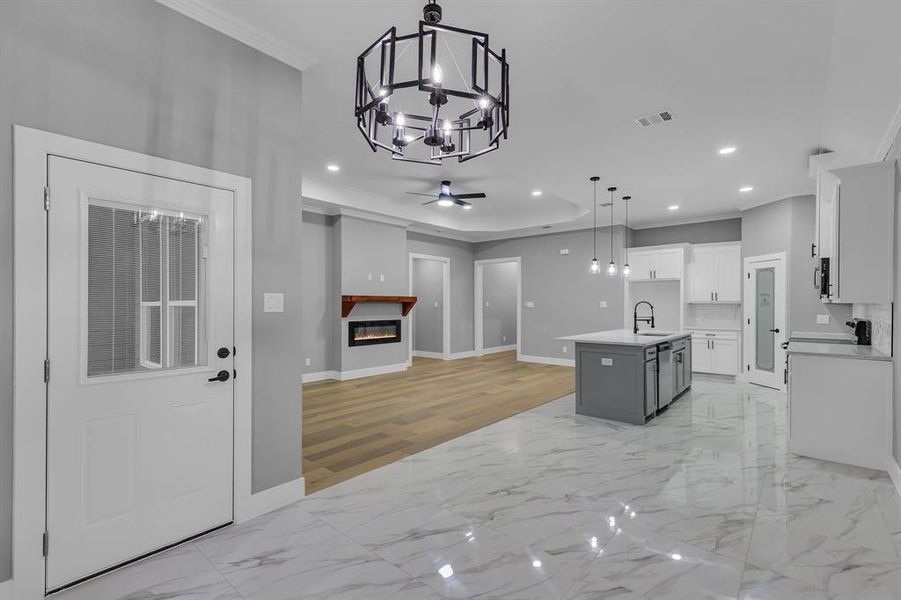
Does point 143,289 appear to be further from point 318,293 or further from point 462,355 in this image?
point 462,355

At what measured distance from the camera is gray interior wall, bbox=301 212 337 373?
696 cm

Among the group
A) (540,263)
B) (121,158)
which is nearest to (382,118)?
(121,158)

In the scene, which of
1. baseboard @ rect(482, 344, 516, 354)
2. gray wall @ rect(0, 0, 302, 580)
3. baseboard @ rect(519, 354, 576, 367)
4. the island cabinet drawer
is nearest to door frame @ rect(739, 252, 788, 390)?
baseboard @ rect(519, 354, 576, 367)

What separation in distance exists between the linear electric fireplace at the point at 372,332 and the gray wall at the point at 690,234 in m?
4.76

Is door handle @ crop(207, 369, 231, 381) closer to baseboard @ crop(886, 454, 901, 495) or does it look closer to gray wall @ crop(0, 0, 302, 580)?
gray wall @ crop(0, 0, 302, 580)

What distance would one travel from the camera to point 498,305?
37.3ft

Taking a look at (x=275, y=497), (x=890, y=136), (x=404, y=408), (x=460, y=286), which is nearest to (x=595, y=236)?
(x=460, y=286)

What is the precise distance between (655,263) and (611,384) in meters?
4.00

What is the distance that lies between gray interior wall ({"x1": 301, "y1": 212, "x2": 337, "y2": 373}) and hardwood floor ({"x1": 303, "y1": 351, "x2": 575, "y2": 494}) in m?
0.51

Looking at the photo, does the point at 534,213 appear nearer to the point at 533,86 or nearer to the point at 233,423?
the point at 533,86

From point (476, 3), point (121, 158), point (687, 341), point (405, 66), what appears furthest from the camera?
point (687, 341)

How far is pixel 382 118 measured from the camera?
152cm

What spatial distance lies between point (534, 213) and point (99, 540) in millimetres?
7587

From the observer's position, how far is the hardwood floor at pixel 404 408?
383cm
